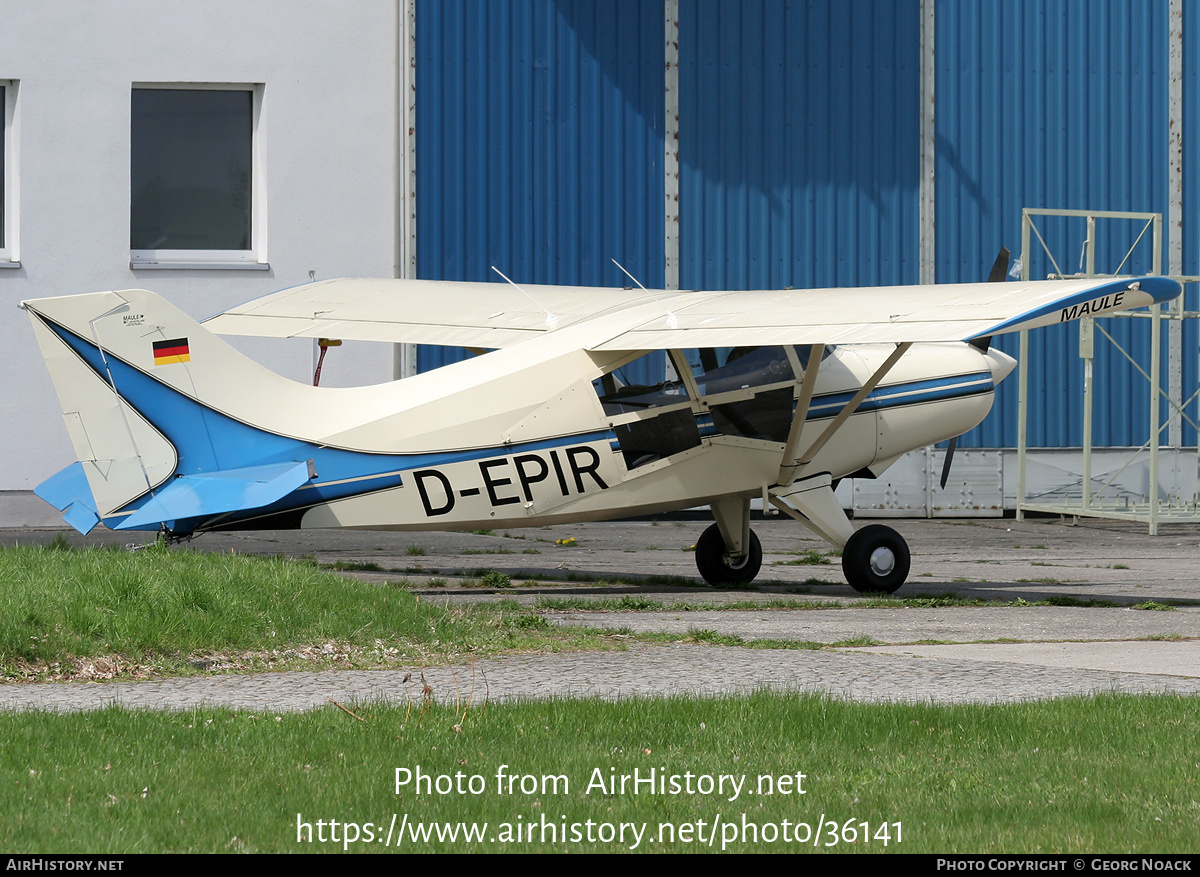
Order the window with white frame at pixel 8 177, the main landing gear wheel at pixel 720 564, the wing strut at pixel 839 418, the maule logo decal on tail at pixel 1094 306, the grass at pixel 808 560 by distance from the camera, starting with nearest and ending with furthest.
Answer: the maule logo decal on tail at pixel 1094 306
the wing strut at pixel 839 418
the main landing gear wheel at pixel 720 564
the grass at pixel 808 560
the window with white frame at pixel 8 177

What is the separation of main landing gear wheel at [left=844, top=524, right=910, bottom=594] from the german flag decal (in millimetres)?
5846

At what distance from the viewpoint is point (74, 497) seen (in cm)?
1087

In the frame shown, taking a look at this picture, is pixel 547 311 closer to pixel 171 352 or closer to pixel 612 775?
pixel 171 352

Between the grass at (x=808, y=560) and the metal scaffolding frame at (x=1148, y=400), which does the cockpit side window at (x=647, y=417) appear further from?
the metal scaffolding frame at (x=1148, y=400)

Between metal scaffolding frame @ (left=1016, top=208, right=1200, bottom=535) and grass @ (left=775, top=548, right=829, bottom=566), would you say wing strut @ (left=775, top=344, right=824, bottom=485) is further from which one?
metal scaffolding frame @ (left=1016, top=208, right=1200, bottom=535)

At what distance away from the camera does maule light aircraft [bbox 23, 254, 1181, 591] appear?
10.6 metres

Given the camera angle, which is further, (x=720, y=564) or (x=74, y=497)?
(x=720, y=564)

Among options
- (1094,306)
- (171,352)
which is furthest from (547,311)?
(1094,306)

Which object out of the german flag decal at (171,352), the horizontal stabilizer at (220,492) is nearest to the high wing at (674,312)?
the horizontal stabilizer at (220,492)

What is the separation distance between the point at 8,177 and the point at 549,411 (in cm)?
1181

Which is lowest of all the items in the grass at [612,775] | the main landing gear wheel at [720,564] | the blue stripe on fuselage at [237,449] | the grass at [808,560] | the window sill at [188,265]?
the grass at [808,560]

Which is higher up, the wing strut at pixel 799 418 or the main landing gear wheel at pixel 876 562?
the wing strut at pixel 799 418

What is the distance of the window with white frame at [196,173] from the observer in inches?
811

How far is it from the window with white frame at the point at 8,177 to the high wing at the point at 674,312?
689 centimetres
